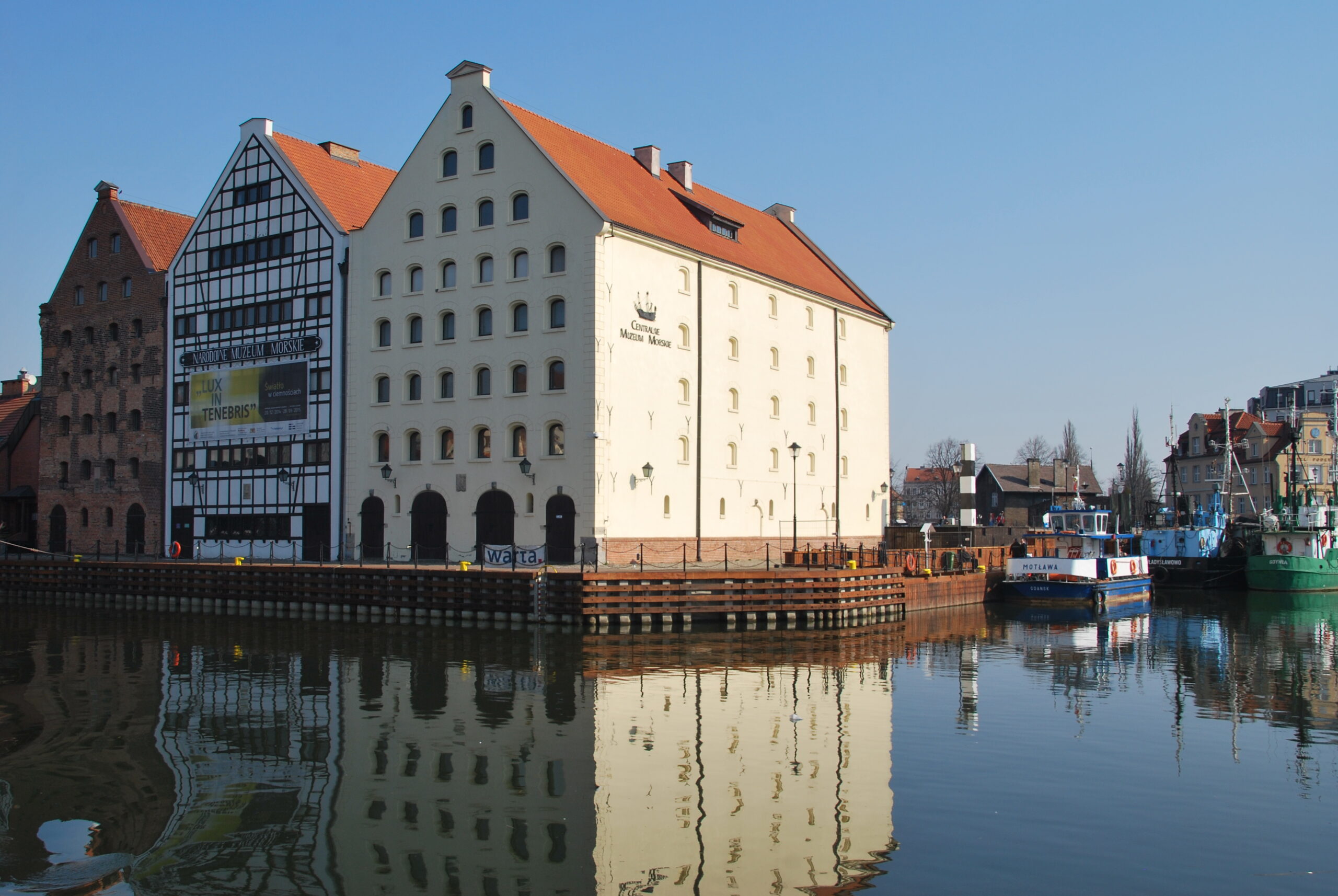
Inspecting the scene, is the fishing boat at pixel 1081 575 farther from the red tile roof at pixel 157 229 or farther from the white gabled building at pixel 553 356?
the red tile roof at pixel 157 229

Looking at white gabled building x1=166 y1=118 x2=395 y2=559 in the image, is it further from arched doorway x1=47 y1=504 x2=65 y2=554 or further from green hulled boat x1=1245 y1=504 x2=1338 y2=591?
green hulled boat x1=1245 y1=504 x2=1338 y2=591

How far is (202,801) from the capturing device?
15141 mm

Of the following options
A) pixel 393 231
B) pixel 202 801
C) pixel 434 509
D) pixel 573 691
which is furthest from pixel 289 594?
pixel 202 801

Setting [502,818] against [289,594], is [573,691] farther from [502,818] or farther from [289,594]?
[289,594]

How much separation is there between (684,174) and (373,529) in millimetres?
21816

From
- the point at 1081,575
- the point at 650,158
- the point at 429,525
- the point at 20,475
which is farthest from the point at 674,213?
the point at 20,475

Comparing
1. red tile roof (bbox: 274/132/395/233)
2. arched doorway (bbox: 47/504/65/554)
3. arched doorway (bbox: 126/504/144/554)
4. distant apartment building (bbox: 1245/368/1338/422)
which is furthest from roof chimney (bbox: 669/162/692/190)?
distant apartment building (bbox: 1245/368/1338/422)

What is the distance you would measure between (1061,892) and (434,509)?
35028 mm

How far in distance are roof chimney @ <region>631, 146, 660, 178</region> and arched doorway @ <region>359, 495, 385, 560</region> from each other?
19003mm

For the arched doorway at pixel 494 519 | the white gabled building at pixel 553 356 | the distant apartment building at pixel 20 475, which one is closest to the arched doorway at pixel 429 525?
the white gabled building at pixel 553 356

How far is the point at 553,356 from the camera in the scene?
41.3 meters

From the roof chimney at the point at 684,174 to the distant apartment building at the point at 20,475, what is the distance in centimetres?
3662

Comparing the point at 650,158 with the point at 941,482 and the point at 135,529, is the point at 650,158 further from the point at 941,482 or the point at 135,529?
the point at 941,482

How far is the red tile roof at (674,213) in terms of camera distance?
4303cm
